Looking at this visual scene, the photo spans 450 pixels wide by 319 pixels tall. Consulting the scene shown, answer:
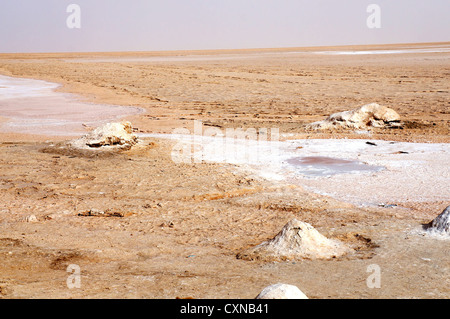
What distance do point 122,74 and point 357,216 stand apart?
22.3 metres

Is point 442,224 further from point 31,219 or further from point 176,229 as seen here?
point 31,219

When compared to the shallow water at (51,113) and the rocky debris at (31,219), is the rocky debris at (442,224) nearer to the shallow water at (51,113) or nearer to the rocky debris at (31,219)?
the rocky debris at (31,219)

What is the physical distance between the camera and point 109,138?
818cm

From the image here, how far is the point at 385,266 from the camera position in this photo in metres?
3.70

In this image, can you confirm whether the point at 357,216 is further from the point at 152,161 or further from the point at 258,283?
the point at 152,161

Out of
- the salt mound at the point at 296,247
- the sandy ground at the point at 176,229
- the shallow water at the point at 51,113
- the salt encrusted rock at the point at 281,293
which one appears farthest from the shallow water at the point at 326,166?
the shallow water at the point at 51,113

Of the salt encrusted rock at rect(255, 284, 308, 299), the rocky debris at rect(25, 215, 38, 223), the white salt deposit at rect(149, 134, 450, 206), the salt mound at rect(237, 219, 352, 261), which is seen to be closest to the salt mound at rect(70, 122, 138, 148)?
the white salt deposit at rect(149, 134, 450, 206)

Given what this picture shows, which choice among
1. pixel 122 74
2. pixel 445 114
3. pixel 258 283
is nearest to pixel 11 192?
pixel 258 283

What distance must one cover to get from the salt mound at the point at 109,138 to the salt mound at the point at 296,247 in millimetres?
4615

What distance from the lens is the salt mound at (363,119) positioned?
10.1 meters

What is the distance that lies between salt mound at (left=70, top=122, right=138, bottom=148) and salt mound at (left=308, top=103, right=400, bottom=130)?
3.96m

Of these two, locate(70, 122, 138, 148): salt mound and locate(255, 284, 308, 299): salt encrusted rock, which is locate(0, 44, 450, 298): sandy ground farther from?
locate(255, 284, 308, 299): salt encrusted rock

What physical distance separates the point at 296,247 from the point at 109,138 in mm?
5004

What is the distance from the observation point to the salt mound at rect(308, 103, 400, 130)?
33.0 ft
